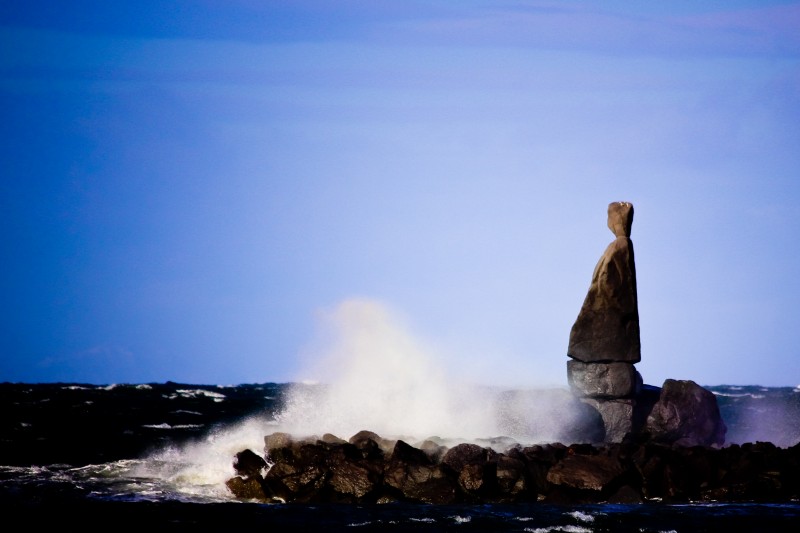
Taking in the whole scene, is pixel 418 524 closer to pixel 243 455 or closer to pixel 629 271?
pixel 243 455

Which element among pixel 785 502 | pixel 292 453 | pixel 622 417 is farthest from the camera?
pixel 622 417

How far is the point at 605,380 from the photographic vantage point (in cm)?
2591

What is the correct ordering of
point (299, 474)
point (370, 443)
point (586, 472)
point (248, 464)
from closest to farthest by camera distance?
point (586, 472) < point (299, 474) < point (248, 464) < point (370, 443)

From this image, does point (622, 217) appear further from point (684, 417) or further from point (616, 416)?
point (684, 417)

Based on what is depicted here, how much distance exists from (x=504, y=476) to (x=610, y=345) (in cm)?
697

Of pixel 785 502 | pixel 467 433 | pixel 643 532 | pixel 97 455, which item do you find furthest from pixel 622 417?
pixel 97 455

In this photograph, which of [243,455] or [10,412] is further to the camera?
[10,412]

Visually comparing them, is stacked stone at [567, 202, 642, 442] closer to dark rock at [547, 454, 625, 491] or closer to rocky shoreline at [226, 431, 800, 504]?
rocky shoreline at [226, 431, 800, 504]

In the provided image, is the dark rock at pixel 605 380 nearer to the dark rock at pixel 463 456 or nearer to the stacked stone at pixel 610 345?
the stacked stone at pixel 610 345

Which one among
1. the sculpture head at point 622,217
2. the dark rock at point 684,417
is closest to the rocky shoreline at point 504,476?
the dark rock at point 684,417

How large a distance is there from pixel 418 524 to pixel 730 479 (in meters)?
8.06

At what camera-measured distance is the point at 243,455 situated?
21.8 m

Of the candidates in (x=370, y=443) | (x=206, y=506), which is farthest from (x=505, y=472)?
(x=206, y=506)

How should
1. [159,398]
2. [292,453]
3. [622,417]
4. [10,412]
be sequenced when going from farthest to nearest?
1. [159,398]
2. [10,412]
3. [622,417]
4. [292,453]
